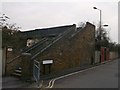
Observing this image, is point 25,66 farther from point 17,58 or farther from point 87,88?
point 87,88

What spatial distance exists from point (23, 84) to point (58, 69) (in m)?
5.43

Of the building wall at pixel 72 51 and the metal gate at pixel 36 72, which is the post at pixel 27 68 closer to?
the metal gate at pixel 36 72

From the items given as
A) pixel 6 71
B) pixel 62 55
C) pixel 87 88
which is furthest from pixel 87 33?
pixel 87 88

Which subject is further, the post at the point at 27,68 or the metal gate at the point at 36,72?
the post at the point at 27,68

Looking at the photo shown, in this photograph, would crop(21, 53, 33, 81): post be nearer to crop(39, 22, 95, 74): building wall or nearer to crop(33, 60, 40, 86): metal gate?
crop(33, 60, 40, 86): metal gate

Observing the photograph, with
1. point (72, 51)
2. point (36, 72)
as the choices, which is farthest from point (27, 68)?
point (72, 51)

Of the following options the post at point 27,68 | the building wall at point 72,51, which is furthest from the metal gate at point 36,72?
the building wall at point 72,51

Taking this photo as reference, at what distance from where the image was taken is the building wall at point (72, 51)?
60.5ft

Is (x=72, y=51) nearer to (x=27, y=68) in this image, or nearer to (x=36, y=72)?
(x=27, y=68)

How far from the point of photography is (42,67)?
55.8ft

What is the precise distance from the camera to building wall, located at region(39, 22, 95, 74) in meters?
18.4

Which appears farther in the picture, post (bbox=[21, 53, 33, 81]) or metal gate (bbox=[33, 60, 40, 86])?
post (bbox=[21, 53, 33, 81])

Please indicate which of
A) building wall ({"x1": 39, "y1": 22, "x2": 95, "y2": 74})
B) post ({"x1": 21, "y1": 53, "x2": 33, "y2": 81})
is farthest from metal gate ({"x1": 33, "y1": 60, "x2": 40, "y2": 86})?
building wall ({"x1": 39, "y1": 22, "x2": 95, "y2": 74})

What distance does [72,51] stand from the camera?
21797 millimetres
